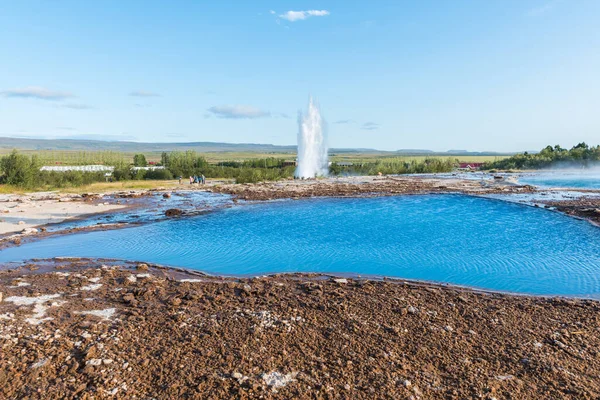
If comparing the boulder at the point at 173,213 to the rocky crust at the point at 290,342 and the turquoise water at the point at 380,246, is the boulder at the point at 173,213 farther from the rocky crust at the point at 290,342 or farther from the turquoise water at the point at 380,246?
the rocky crust at the point at 290,342

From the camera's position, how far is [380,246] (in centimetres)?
1343

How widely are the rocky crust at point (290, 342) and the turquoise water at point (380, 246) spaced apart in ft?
6.58

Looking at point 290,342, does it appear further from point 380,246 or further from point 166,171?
point 166,171

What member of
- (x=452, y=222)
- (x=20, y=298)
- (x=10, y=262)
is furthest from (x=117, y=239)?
(x=452, y=222)

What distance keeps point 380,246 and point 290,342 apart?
8.07 metres

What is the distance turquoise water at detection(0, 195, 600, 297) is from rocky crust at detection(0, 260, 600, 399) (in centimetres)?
200

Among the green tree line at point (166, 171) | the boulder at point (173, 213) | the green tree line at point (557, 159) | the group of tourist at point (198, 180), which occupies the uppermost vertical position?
the green tree line at point (557, 159)

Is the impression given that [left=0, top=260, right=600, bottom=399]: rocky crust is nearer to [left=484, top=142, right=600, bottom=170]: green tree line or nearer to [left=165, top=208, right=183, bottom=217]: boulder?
[left=165, top=208, right=183, bottom=217]: boulder

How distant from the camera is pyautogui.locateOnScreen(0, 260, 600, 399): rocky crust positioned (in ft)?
15.7

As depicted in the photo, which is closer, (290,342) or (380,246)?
(290,342)

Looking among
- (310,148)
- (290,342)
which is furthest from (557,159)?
(290,342)

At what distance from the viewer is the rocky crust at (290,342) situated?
15.7 ft

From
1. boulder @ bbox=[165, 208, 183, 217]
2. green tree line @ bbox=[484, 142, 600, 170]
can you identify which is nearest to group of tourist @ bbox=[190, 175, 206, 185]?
boulder @ bbox=[165, 208, 183, 217]

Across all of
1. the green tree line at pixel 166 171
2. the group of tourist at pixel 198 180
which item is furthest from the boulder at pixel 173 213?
the group of tourist at pixel 198 180
